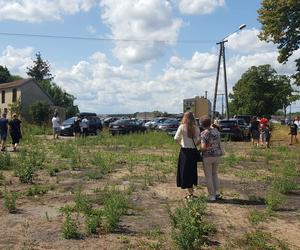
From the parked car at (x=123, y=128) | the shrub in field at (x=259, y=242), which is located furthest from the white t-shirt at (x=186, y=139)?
the parked car at (x=123, y=128)

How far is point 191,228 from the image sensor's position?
6.75 m

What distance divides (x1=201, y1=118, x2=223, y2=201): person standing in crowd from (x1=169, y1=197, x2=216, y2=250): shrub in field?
7.62ft

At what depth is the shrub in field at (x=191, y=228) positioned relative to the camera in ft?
21.5

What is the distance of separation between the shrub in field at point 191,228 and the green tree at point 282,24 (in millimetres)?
24952

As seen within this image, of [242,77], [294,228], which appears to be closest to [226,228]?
[294,228]

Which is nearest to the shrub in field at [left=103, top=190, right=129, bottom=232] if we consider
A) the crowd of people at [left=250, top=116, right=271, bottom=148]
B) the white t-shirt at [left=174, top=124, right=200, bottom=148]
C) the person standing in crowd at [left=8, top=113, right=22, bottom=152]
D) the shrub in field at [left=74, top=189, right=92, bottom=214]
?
the shrub in field at [left=74, top=189, right=92, bottom=214]

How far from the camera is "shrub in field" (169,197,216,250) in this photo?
6559 mm

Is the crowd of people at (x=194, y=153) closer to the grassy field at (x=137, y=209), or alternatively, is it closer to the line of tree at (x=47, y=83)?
the grassy field at (x=137, y=209)

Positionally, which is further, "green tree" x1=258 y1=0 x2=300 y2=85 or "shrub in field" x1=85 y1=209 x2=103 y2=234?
"green tree" x1=258 y1=0 x2=300 y2=85

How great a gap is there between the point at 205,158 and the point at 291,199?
202 centimetres

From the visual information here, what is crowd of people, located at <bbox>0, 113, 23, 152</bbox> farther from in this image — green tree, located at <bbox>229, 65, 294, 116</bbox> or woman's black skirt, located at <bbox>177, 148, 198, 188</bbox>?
green tree, located at <bbox>229, 65, 294, 116</bbox>

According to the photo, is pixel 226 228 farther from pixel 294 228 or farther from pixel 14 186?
pixel 14 186

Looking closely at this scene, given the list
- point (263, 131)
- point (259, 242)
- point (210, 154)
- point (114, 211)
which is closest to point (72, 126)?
point (263, 131)

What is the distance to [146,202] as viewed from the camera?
10.0 m
